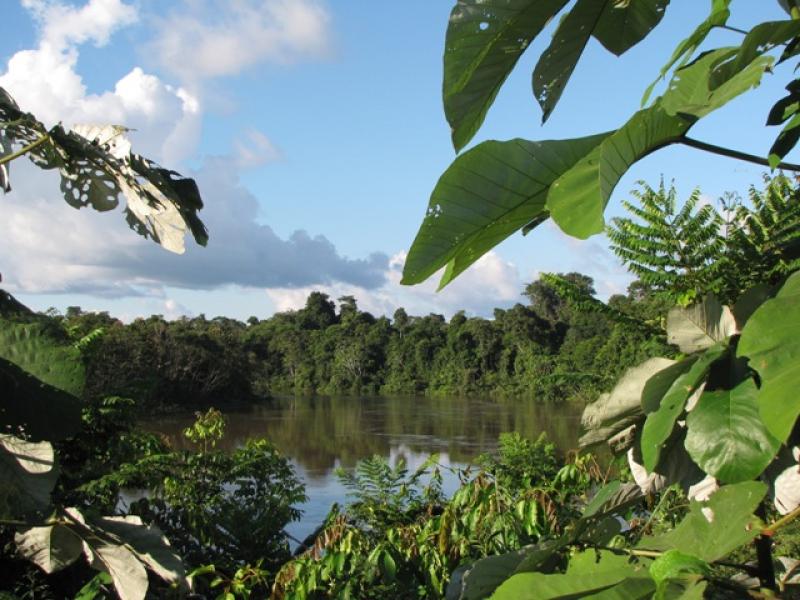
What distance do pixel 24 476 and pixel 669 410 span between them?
0.88 metres

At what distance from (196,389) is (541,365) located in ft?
38.7

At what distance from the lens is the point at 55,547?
126 cm

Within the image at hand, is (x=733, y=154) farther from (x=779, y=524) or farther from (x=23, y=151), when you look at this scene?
(x=23, y=151)

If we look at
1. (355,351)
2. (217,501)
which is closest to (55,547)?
(217,501)

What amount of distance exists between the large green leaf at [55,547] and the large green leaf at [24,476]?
0.33 m

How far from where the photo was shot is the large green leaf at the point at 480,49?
1.10ft

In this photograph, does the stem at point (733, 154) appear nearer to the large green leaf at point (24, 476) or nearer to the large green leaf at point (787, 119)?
the large green leaf at point (787, 119)

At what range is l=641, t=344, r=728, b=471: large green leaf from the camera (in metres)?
0.38

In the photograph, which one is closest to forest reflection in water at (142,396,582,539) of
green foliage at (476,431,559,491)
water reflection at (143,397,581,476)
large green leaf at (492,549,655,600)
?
water reflection at (143,397,581,476)

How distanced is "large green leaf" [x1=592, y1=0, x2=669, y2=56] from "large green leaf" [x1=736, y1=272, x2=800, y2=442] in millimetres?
215

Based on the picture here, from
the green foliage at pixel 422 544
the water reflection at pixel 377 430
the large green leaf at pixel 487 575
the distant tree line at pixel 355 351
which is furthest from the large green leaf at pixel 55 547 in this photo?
the distant tree line at pixel 355 351

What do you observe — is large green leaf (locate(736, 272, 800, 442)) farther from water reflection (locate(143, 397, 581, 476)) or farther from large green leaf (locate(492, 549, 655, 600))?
water reflection (locate(143, 397, 581, 476))

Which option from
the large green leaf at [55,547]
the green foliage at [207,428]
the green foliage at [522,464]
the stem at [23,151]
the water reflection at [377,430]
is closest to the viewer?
the stem at [23,151]

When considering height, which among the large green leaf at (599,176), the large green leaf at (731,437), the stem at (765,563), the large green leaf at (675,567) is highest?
the large green leaf at (599,176)
